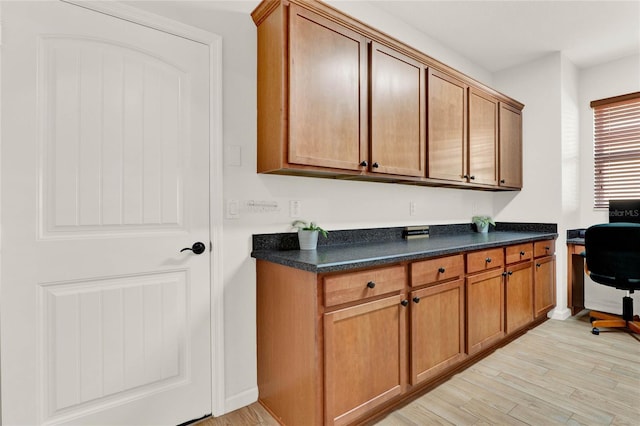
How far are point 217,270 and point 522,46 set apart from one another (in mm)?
3581

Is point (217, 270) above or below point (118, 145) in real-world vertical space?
below

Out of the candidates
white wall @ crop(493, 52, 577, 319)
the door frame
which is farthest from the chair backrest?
the door frame

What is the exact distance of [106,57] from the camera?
1.57 metres

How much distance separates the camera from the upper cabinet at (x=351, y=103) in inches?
71.2

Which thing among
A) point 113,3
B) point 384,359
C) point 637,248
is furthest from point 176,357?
point 637,248

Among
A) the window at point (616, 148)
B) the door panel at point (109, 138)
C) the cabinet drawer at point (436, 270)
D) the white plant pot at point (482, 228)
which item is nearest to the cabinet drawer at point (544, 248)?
the white plant pot at point (482, 228)

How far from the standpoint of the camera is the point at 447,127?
2.76 meters

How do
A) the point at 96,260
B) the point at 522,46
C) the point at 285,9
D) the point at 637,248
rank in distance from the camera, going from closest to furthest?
the point at 96,260
the point at 285,9
the point at 637,248
the point at 522,46

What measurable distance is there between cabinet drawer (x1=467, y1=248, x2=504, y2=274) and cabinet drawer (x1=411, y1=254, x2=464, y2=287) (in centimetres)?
11

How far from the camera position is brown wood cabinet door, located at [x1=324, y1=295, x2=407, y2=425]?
1.57 meters

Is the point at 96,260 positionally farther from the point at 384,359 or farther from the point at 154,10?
the point at 384,359

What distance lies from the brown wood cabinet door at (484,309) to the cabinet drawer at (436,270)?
180mm

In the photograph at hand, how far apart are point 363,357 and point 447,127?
6.50 feet

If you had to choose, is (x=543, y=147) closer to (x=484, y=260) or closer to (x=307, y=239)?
(x=484, y=260)
